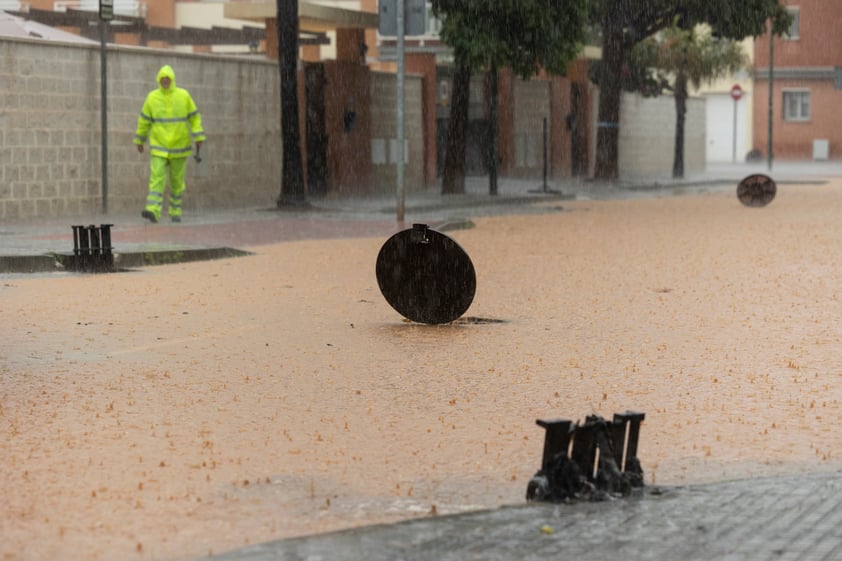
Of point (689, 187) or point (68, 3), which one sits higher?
point (68, 3)

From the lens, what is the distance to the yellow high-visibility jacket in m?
21.8

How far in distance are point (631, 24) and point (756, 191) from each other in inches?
497

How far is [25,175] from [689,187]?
21480 millimetres

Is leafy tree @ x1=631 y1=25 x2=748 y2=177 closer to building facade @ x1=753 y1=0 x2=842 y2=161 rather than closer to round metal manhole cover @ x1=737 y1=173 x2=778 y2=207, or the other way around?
round metal manhole cover @ x1=737 y1=173 x2=778 y2=207

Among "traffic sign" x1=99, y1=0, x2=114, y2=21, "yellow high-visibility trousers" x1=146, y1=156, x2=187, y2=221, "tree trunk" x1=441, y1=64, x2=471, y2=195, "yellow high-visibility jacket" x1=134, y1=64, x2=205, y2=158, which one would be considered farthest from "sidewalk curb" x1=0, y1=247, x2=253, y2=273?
"tree trunk" x1=441, y1=64, x2=471, y2=195

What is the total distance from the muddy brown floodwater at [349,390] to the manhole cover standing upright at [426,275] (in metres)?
0.20

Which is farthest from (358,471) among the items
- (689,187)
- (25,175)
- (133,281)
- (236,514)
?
(689,187)

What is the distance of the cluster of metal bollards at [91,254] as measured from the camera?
599 inches

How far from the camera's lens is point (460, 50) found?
29797 mm

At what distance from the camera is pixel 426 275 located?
1107cm

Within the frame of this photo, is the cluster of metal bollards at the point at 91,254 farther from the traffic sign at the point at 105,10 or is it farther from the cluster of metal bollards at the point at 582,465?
the cluster of metal bollards at the point at 582,465

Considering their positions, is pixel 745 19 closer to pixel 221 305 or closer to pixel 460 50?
pixel 460 50

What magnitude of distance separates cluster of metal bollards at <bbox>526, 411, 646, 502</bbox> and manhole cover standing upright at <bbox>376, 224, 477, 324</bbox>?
493 centimetres

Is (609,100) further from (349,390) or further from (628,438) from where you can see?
(628,438)
